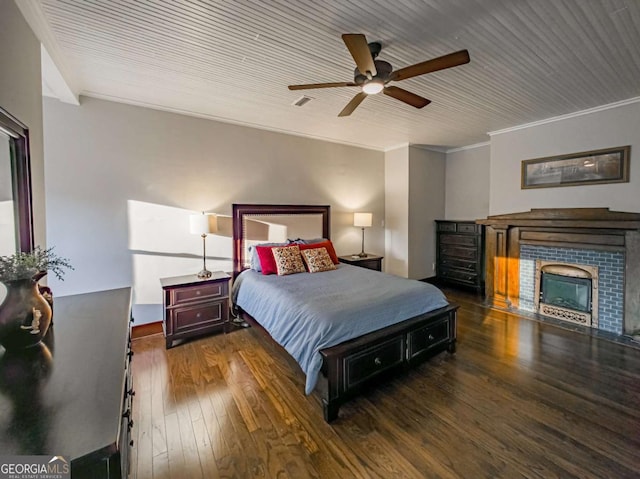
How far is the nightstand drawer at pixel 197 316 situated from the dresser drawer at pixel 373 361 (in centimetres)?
194

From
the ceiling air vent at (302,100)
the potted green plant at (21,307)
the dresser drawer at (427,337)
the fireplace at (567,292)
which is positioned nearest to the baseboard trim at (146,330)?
the potted green plant at (21,307)

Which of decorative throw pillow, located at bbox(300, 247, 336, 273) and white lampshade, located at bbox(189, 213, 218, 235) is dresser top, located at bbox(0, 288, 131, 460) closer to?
white lampshade, located at bbox(189, 213, 218, 235)

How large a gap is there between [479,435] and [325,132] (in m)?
4.12

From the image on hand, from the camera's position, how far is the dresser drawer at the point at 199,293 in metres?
3.17

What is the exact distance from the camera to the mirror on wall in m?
1.50

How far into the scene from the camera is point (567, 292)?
149 inches

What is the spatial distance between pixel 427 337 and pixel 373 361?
0.72 metres

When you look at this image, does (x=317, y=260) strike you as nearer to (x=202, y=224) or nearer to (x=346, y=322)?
(x=202, y=224)

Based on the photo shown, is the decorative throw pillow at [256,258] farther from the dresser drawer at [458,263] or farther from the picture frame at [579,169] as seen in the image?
the picture frame at [579,169]

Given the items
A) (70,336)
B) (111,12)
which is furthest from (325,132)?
(70,336)

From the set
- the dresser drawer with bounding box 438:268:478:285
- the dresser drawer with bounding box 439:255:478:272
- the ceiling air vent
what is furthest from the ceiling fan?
the dresser drawer with bounding box 438:268:478:285

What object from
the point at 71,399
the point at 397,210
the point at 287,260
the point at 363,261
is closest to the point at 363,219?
the point at 363,261

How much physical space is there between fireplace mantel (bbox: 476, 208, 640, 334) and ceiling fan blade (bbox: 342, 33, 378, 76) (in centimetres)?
333

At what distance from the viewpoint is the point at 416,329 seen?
102 inches
